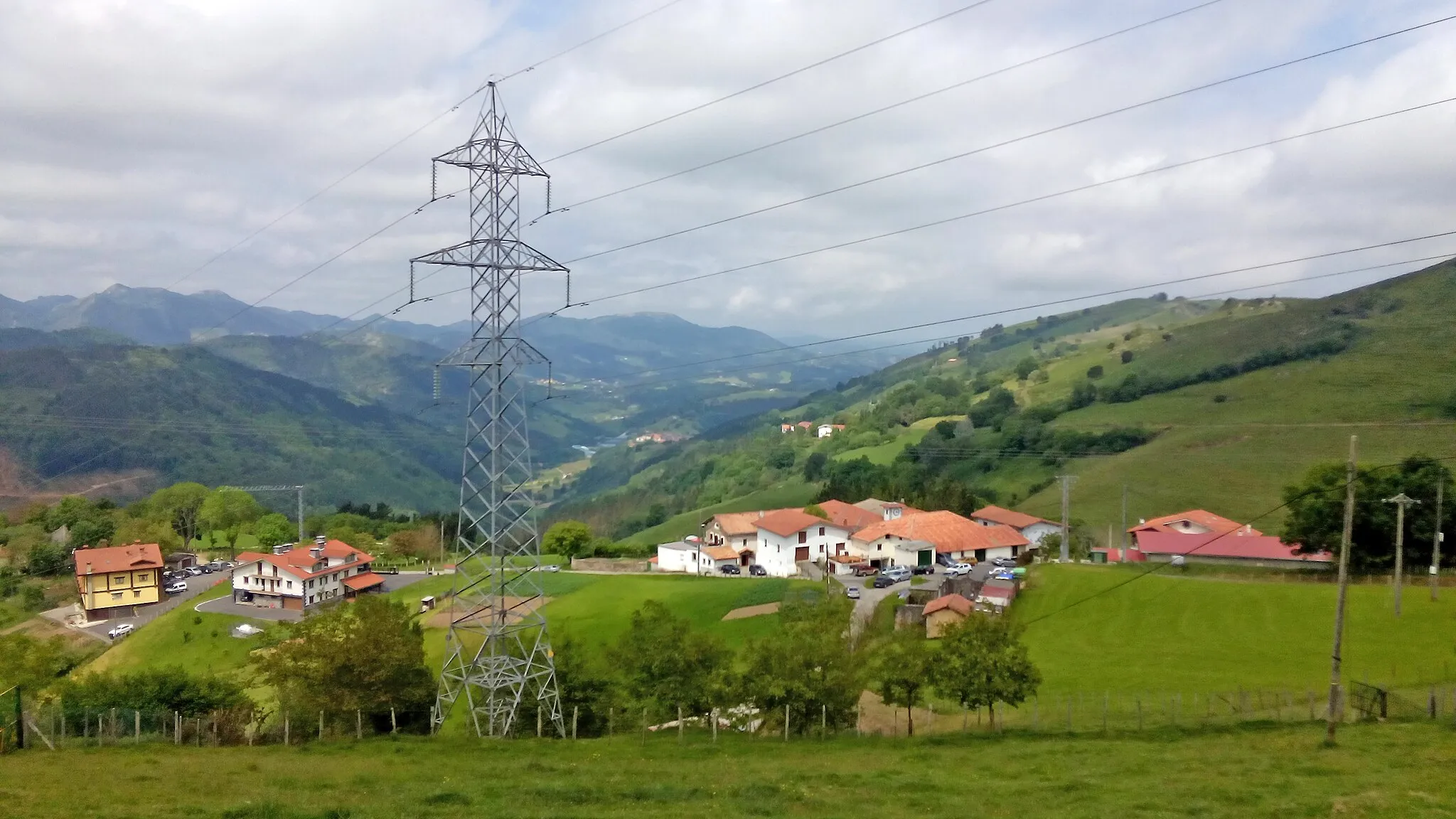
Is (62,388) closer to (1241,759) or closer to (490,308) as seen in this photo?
(490,308)

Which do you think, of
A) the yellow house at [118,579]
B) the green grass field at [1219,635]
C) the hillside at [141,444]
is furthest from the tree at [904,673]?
the hillside at [141,444]

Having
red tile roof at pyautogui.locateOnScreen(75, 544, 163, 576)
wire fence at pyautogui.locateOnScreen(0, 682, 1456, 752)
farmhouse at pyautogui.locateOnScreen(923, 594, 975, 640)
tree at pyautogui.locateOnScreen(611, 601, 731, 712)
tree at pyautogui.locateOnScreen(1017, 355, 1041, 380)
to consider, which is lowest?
red tile roof at pyautogui.locateOnScreen(75, 544, 163, 576)

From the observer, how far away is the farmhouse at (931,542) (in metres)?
74.2

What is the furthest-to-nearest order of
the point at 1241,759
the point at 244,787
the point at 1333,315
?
the point at 1333,315, the point at 1241,759, the point at 244,787

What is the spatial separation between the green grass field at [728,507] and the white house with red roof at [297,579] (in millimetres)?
38957

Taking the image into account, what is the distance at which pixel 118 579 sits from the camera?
79438mm

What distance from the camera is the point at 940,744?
83.4ft


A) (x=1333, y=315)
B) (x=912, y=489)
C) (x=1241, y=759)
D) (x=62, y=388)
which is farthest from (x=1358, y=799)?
(x=62, y=388)

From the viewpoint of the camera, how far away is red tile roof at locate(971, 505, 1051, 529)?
85250 mm

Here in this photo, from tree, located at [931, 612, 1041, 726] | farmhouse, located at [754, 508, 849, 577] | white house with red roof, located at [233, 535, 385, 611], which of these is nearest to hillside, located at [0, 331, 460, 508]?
white house with red roof, located at [233, 535, 385, 611]

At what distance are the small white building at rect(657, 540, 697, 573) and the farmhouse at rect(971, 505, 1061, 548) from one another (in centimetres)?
2664

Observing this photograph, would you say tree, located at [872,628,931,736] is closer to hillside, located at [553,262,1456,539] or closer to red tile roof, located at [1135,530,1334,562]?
red tile roof, located at [1135,530,1334,562]

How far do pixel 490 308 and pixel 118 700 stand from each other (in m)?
18.0

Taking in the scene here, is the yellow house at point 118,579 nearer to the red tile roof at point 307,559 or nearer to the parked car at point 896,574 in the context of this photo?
the red tile roof at point 307,559
